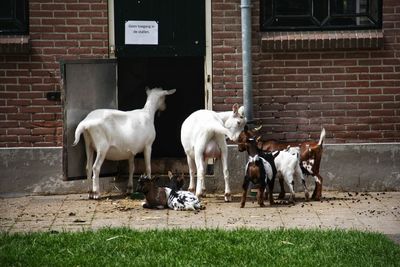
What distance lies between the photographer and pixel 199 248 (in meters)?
9.91

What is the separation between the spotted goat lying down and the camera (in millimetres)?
12117

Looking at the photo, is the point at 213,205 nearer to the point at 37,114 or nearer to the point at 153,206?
the point at 153,206

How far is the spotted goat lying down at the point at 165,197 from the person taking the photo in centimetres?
1212

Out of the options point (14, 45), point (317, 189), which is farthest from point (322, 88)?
point (14, 45)

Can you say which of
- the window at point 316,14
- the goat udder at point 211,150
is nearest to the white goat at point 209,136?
the goat udder at point 211,150

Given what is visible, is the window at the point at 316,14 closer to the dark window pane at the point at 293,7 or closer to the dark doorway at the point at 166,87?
the dark window pane at the point at 293,7

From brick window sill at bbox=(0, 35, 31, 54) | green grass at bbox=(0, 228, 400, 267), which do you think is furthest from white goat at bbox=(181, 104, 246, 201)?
brick window sill at bbox=(0, 35, 31, 54)

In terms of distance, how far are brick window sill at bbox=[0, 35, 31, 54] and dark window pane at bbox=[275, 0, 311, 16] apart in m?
3.33

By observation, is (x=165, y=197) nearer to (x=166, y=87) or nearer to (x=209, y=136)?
(x=209, y=136)

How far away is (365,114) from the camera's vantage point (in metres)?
13.5

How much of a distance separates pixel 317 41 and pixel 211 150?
2.06 m

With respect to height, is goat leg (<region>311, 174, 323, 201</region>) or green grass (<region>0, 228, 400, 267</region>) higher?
goat leg (<region>311, 174, 323, 201</region>)

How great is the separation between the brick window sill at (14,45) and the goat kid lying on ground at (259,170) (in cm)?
326

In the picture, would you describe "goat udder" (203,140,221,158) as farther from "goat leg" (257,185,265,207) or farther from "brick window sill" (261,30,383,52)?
"brick window sill" (261,30,383,52)
